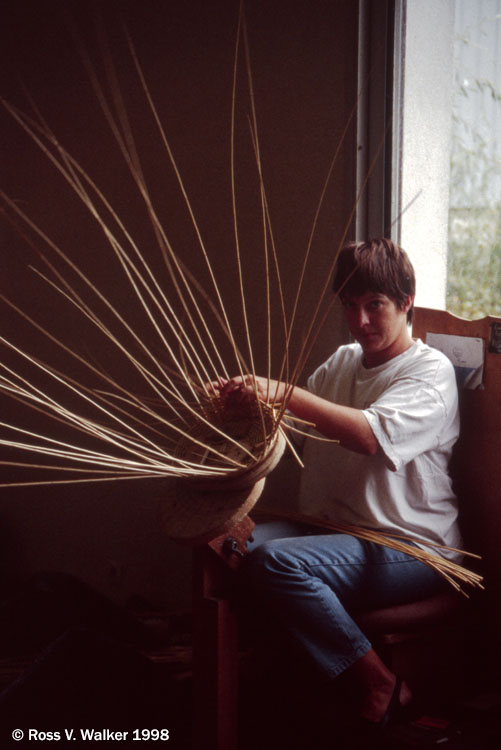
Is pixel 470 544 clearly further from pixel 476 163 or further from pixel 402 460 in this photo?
pixel 476 163

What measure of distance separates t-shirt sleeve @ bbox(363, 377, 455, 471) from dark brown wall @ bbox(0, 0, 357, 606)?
62 centimetres

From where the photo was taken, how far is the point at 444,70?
196 centimetres

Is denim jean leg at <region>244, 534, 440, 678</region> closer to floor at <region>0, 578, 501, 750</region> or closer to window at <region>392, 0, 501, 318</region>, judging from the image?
floor at <region>0, 578, 501, 750</region>

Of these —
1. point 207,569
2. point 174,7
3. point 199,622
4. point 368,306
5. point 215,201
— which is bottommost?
point 199,622

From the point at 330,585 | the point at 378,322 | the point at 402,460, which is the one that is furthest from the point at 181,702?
the point at 378,322

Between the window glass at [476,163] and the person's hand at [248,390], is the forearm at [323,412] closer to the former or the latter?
the person's hand at [248,390]

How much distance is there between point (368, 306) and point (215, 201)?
3.07ft

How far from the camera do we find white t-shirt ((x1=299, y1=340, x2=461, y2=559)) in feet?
4.99

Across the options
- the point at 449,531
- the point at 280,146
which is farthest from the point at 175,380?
the point at 449,531

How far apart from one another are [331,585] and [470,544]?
43 centimetres

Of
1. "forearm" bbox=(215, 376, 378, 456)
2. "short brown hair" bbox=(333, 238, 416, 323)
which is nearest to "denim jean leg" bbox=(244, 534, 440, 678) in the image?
"forearm" bbox=(215, 376, 378, 456)

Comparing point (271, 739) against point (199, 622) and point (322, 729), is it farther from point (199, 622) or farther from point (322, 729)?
point (199, 622)

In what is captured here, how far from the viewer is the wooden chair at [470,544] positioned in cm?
159

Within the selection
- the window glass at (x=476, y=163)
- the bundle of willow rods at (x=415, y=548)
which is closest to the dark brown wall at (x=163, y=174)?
the window glass at (x=476, y=163)
